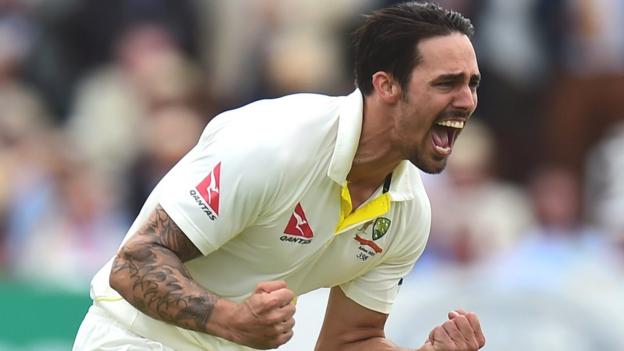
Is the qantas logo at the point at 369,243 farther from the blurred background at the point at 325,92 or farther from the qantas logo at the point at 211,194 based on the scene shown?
the blurred background at the point at 325,92

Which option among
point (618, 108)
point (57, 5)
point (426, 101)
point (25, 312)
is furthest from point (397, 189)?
point (57, 5)

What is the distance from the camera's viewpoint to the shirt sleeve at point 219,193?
568cm

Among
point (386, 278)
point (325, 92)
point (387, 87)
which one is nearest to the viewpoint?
point (387, 87)

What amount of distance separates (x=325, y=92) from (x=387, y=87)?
5.55 meters

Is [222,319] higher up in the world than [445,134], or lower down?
lower down

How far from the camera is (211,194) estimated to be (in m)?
5.70

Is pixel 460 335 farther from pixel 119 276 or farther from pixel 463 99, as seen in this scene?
pixel 119 276

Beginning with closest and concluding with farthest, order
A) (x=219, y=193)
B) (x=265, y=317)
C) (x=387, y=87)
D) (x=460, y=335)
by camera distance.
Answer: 1. (x=265, y=317)
2. (x=219, y=193)
3. (x=387, y=87)
4. (x=460, y=335)

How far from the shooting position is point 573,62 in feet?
37.3

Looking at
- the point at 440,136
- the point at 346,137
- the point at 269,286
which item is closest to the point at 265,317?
the point at 269,286

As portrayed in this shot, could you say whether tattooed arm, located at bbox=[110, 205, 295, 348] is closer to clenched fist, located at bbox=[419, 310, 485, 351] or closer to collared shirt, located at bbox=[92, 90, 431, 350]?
collared shirt, located at bbox=[92, 90, 431, 350]

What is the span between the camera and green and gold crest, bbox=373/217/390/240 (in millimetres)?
6141

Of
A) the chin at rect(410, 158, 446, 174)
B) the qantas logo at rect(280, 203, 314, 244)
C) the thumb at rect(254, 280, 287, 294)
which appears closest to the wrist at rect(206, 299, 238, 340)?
the thumb at rect(254, 280, 287, 294)

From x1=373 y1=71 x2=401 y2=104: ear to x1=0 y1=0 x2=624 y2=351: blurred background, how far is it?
3.24 metres
